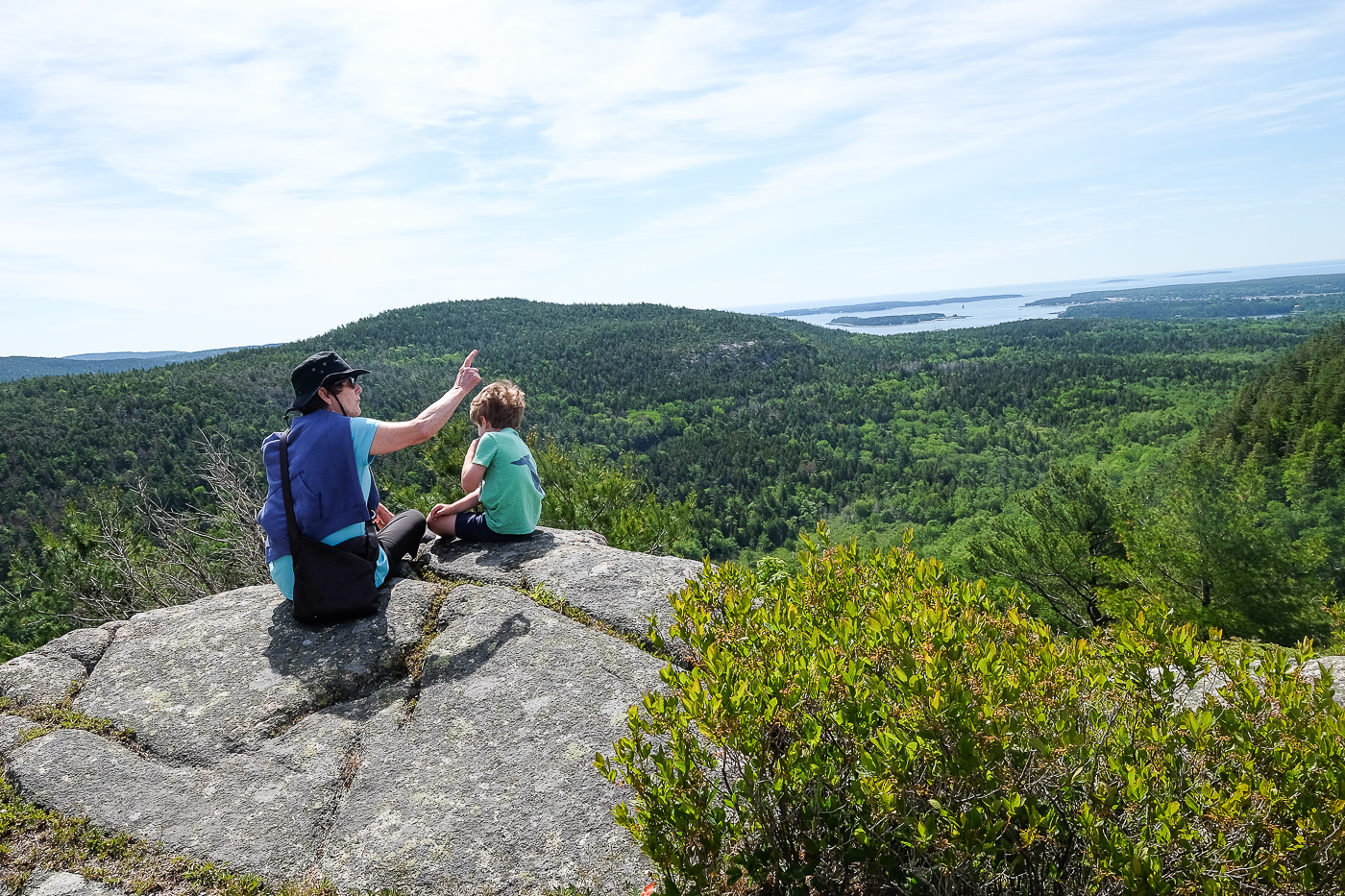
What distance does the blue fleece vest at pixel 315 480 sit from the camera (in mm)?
4219

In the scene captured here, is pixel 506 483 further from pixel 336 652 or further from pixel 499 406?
pixel 336 652

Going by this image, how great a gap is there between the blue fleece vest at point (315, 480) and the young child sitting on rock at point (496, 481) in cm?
125

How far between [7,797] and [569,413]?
108 meters

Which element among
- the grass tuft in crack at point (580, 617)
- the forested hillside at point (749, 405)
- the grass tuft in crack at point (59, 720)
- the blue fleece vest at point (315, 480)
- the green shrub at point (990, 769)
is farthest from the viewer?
the forested hillside at point (749, 405)

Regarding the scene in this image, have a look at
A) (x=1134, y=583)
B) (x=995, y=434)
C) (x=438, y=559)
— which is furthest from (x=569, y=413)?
(x=438, y=559)

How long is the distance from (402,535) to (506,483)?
93 cm

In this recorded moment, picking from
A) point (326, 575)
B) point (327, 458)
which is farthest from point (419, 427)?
point (326, 575)

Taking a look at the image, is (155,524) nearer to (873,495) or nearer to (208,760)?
(208,760)

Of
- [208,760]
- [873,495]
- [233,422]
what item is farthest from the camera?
[873,495]

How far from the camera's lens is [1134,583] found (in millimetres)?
19766

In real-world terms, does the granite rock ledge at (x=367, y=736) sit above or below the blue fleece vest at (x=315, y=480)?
below

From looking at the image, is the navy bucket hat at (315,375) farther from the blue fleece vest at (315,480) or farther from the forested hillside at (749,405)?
the forested hillside at (749,405)

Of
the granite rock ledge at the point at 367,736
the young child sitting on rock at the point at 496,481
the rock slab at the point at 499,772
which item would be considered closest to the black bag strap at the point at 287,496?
the granite rock ledge at the point at 367,736

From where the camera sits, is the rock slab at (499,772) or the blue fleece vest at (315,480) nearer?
the rock slab at (499,772)
